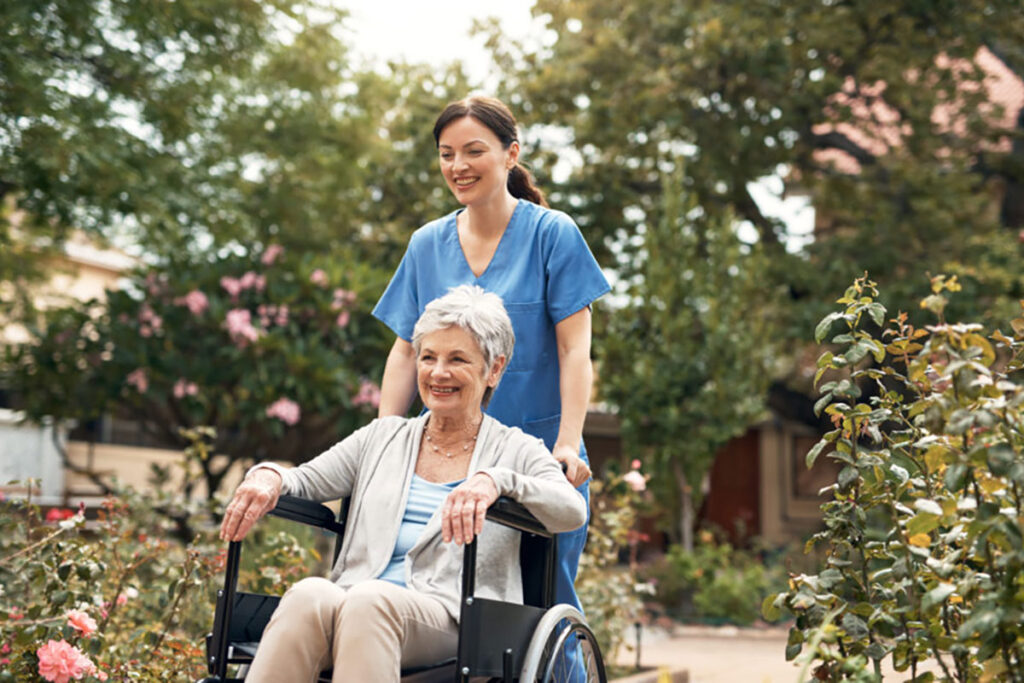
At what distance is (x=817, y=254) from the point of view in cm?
1096

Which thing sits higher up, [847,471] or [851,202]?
[851,202]

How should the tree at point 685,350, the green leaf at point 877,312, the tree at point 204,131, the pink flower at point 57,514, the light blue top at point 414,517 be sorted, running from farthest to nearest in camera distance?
the tree at point 685,350 → the tree at point 204,131 → the pink flower at point 57,514 → the light blue top at point 414,517 → the green leaf at point 877,312

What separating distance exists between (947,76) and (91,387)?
27.5 feet

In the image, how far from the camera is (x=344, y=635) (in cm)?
200

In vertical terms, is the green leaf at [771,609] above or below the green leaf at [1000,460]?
below

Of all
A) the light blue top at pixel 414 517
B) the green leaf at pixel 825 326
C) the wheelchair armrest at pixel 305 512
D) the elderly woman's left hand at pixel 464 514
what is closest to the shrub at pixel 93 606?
the wheelchair armrest at pixel 305 512

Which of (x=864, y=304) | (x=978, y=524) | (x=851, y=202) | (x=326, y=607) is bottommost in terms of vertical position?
(x=326, y=607)

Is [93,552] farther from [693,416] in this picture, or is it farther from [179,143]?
[693,416]

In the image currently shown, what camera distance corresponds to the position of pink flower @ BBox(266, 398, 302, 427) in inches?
301

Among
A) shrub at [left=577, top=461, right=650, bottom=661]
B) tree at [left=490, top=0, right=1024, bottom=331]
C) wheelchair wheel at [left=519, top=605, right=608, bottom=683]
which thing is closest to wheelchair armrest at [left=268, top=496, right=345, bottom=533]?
wheelchair wheel at [left=519, top=605, right=608, bottom=683]

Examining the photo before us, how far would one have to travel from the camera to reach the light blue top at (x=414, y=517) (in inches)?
91.7

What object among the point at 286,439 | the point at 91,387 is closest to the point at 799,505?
the point at 286,439

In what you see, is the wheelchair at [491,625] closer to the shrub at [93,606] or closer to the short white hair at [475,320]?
the short white hair at [475,320]

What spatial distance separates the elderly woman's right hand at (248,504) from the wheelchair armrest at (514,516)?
48 centimetres
